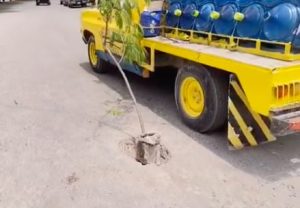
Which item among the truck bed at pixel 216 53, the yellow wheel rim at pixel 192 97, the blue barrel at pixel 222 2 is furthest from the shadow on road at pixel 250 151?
the blue barrel at pixel 222 2

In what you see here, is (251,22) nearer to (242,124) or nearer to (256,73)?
(256,73)

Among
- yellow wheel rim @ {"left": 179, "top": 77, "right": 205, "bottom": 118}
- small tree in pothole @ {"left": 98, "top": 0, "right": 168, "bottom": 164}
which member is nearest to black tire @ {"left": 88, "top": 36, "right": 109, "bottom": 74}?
small tree in pothole @ {"left": 98, "top": 0, "right": 168, "bottom": 164}

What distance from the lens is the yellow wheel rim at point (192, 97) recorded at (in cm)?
552

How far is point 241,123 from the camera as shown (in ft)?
15.7

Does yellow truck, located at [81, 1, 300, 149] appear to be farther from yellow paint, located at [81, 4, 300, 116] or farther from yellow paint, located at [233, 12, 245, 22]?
yellow paint, located at [233, 12, 245, 22]

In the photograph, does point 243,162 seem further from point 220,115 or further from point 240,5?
point 240,5

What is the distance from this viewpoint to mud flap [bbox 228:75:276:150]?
4.72 metres

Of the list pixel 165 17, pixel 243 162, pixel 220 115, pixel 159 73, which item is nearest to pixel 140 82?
pixel 159 73

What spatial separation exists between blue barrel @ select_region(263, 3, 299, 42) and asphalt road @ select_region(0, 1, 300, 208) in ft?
4.45

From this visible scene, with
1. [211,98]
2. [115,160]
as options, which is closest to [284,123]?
[211,98]

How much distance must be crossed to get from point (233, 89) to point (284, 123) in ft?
2.38

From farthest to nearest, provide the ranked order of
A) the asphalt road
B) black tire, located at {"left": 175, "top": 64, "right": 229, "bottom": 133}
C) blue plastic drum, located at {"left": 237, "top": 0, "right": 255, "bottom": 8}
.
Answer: black tire, located at {"left": 175, "top": 64, "right": 229, "bottom": 133} → blue plastic drum, located at {"left": 237, "top": 0, "right": 255, "bottom": 8} → the asphalt road

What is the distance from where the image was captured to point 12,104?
7.17 meters

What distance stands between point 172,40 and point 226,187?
2.55 m
